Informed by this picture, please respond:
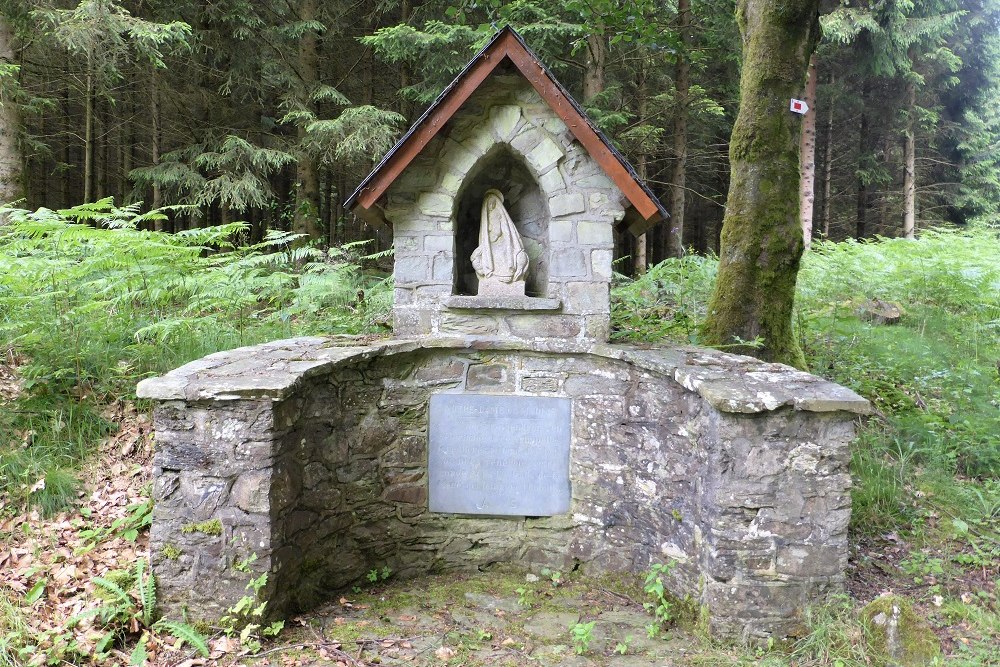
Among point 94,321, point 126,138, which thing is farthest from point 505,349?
point 126,138

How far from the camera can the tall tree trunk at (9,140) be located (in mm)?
7488

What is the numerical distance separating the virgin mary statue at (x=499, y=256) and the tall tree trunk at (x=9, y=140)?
21.9 feet

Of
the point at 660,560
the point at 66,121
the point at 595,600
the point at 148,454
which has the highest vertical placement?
the point at 66,121

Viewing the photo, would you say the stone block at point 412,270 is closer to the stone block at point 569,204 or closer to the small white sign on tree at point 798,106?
the stone block at point 569,204

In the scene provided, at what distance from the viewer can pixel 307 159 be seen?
10.4m

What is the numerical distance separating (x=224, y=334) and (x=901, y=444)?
6048 mm

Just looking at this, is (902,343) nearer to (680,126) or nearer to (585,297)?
(585,297)

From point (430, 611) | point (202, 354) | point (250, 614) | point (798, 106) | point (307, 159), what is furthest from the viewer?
→ point (307, 159)

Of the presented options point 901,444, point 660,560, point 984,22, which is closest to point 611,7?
point 901,444

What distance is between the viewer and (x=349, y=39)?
12.6m

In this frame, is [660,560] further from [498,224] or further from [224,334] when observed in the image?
[224,334]

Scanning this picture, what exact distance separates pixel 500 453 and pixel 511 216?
6.63 ft

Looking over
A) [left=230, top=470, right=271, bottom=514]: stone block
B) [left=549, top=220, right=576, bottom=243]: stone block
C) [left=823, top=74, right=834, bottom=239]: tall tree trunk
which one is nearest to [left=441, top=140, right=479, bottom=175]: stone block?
[left=549, top=220, right=576, bottom=243]: stone block

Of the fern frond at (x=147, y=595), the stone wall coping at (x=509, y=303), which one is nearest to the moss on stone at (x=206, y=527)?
the fern frond at (x=147, y=595)
